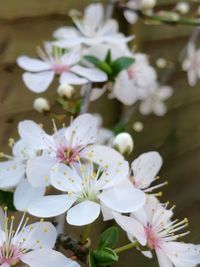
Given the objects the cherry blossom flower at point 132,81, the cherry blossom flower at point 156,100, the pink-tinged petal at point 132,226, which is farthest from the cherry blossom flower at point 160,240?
the cherry blossom flower at point 156,100

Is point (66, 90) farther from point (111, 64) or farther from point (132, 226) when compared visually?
point (132, 226)

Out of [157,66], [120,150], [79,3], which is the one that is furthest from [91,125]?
[157,66]

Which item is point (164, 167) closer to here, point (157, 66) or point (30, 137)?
point (157, 66)

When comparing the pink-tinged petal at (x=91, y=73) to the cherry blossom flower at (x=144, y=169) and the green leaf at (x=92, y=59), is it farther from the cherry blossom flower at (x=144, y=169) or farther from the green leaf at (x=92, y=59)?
Answer: the cherry blossom flower at (x=144, y=169)

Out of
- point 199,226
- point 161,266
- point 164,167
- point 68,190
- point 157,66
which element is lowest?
point 164,167

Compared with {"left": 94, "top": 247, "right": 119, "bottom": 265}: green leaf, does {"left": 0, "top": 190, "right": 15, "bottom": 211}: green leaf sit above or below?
below

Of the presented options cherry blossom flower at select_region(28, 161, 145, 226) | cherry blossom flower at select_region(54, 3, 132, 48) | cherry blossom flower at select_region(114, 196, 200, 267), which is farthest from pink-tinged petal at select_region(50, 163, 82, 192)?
cherry blossom flower at select_region(54, 3, 132, 48)

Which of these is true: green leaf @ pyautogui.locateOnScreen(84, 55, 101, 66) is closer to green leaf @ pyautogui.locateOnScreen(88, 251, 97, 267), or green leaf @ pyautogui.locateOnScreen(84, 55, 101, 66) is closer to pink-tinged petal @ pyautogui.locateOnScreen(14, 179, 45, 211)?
pink-tinged petal @ pyautogui.locateOnScreen(14, 179, 45, 211)
